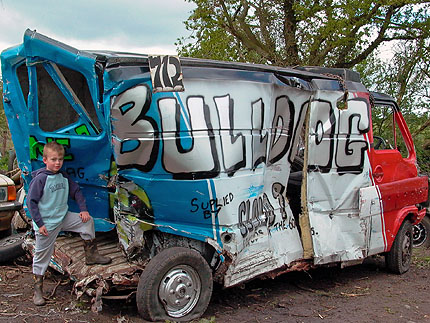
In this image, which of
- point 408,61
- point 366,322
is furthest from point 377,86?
point 366,322

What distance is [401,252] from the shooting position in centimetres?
596

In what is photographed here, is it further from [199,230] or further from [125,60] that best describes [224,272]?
[125,60]

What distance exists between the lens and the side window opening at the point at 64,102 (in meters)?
3.96

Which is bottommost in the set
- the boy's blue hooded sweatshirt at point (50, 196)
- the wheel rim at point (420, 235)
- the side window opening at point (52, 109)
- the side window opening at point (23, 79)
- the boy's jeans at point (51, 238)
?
the wheel rim at point (420, 235)

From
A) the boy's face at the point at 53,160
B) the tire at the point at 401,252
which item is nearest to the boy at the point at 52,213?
the boy's face at the point at 53,160

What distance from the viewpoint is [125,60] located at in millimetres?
3432

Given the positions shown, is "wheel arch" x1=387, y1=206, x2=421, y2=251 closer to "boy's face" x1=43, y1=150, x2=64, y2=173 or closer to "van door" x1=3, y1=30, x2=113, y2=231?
"van door" x1=3, y1=30, x2=113, y2=231

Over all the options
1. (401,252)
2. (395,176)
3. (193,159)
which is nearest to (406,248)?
(401,252)

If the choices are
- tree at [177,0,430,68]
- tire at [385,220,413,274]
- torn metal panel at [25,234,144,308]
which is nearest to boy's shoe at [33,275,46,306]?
torn metal panel at [25,234,144,308]

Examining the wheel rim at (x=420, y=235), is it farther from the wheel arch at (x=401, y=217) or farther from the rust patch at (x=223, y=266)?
the rust patch at (x=223, y=266)

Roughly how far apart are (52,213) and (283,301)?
244cm

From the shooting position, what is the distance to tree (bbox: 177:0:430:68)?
1283 centimetres

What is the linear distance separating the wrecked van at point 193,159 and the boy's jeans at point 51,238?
0.23m

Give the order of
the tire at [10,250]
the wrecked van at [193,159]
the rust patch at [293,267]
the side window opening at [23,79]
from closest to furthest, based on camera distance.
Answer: the wrecked van at [193,159] < the side window opening at [23,79] < the rust patch at [293,267] < the tire at [10,250]
